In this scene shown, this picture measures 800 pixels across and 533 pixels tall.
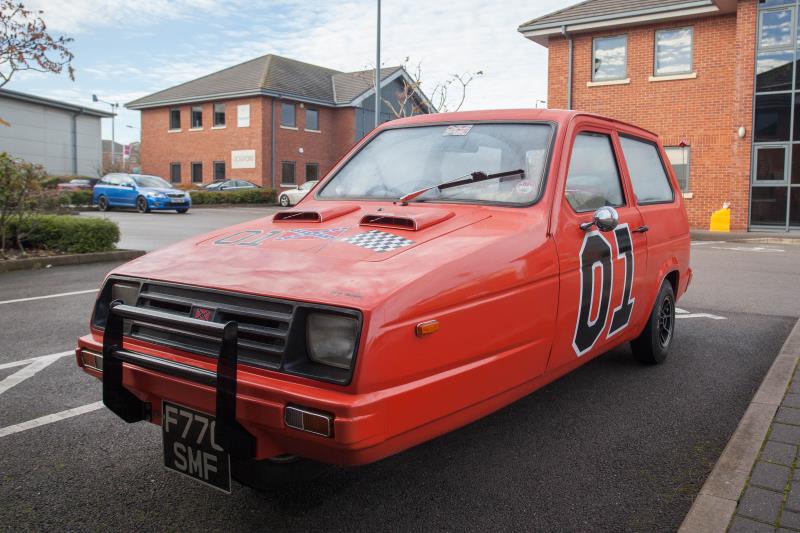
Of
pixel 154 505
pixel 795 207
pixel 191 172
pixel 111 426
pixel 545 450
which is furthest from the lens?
pixel 191 172

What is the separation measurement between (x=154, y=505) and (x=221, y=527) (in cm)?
38

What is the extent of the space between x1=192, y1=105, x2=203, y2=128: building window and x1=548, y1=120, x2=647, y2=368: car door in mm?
42312

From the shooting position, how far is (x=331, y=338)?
7.91 ft

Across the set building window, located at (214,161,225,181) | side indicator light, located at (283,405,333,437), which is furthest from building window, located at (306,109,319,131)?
side indicator light, located at (283,405,333,437)

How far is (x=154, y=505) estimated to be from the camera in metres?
2.90

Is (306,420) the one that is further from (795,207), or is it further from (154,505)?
(795,207)

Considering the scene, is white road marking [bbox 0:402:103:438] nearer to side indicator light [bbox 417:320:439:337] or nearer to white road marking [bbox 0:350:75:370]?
white road marking [bbox 0:350:75:370]

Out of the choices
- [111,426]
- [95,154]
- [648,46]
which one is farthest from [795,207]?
[95,154]

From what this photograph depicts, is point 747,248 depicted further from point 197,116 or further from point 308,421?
point 197,116

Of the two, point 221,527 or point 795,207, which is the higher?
point 795,207

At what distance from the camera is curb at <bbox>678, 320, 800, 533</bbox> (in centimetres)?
263

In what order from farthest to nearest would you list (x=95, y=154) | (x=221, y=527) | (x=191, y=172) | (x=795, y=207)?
(x=95, y=154) → (x=191, y=172) → (x=795, y=207) → (x=221, y=527)

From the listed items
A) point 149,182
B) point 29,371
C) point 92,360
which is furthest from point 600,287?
point 149,182

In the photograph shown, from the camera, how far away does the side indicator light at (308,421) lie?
7.34 feet
